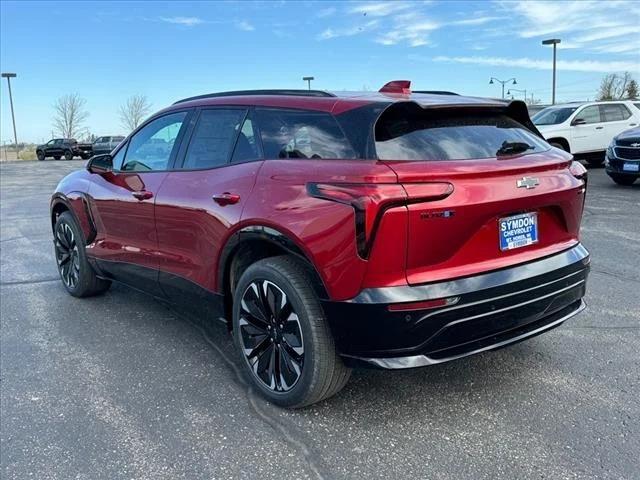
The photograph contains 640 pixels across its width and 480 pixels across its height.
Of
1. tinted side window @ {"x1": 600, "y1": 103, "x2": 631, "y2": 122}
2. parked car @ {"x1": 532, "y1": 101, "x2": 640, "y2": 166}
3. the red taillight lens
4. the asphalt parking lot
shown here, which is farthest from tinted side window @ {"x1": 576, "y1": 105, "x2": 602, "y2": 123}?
the red taillight lens

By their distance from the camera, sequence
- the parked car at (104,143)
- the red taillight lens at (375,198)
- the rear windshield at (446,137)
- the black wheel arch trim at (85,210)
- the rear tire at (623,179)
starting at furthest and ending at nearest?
the parked car at (104,143) → the rear tire at (623,179) → the black wheel arch trim at (85,210) → the rear windshield at (446,137) → the red taillight lens at (375,198)

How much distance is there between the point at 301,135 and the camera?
3023 mm

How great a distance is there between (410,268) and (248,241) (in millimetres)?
979

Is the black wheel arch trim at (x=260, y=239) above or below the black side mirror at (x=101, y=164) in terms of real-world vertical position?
below

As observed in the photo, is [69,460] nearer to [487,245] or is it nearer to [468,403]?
[468,403]

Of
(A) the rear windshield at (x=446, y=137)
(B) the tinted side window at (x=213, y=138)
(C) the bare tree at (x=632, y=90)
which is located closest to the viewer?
(A) the rear windshield at (x=446, y=137)

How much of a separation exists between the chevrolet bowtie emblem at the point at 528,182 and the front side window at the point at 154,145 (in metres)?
2.33

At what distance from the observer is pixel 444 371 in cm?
346

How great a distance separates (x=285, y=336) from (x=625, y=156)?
10.3 metres

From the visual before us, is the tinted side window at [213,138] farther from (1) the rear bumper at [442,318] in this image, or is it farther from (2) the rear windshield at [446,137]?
(1) the rear bumper at [442,318]

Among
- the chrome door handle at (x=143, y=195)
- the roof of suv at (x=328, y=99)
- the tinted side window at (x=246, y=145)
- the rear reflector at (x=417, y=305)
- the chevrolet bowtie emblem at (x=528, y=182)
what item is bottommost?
the rear reflector at (x=417, y=305)

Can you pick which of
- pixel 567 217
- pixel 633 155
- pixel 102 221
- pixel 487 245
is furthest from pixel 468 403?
pixel 633 155

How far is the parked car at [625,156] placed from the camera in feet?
35.4

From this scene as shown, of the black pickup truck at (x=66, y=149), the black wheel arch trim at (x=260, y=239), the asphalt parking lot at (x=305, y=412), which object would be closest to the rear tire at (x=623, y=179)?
the asphalt parking lot at (x=305, y=412)
